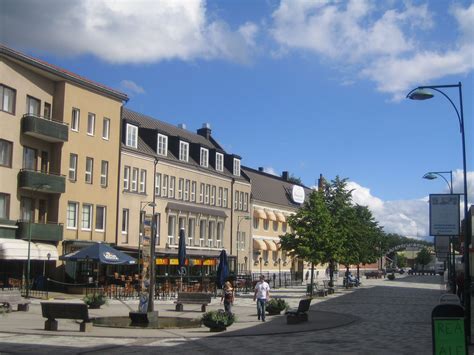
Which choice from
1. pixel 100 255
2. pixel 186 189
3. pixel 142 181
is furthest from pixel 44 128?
pixel 186 189

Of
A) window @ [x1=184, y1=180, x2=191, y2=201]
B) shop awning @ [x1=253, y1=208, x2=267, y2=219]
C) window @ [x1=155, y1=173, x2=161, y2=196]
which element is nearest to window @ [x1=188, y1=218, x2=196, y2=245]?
window @ [x1=184, y1=180, x2=191, y2=201]

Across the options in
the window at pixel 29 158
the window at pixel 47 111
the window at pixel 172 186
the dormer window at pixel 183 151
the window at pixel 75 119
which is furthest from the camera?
the dormer window at pixel 183 151

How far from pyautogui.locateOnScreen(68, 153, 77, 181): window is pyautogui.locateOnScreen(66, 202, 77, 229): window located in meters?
1.75

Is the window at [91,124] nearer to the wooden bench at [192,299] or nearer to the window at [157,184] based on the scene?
the window at [157,184]

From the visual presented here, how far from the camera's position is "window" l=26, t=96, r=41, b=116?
40.6 meters

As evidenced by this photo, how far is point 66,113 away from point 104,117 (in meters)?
4.06

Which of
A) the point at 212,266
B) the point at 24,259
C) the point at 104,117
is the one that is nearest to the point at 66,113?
the point at 104,117

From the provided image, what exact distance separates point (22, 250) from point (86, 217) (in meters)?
8.03

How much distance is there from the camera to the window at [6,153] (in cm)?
3838

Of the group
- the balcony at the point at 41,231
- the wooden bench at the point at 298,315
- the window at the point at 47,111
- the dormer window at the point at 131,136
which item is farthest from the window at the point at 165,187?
the wooden bench at the point at 298,315

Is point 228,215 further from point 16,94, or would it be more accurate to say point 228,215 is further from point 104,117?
point 16,94

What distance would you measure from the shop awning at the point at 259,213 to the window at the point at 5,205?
34.6 metres

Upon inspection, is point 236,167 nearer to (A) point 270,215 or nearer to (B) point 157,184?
(A) point 270,215

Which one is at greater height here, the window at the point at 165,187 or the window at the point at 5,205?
the window at the point at 165,187
